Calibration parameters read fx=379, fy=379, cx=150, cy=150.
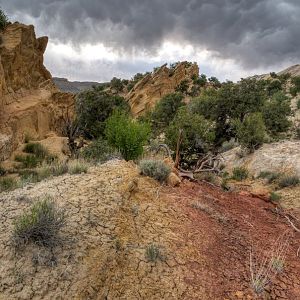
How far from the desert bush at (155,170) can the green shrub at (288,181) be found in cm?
765

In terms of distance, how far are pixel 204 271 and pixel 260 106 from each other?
2271 cm

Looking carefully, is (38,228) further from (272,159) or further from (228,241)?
(272,159)

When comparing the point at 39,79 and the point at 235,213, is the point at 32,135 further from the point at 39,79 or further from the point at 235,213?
the point at 235,213

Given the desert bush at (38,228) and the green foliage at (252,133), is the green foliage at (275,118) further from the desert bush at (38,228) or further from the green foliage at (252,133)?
the desert bush at (38,228)

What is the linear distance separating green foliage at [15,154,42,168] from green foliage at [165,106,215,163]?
6.56 m

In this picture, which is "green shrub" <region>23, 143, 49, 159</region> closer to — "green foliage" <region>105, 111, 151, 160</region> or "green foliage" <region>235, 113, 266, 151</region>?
"green foliage" <region>105, 111, 151, 160</region>

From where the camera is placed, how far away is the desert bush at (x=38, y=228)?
5090 mm

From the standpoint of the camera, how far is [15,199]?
6.54 meters

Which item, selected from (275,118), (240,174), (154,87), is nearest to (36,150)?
(240,174)

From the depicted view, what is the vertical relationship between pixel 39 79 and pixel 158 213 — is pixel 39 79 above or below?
above

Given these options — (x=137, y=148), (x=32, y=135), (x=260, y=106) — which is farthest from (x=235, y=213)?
(x=260, y=106)

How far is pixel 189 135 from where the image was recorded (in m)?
19.6

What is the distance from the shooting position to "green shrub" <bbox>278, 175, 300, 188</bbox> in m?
14.7

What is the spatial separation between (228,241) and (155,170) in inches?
109
